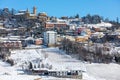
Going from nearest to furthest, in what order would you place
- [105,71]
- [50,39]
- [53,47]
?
[105,71], [53,47], [50,39]

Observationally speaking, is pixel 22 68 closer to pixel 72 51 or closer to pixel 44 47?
pixel 72 51

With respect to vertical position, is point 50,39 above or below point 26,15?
below

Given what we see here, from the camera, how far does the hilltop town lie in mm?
11359

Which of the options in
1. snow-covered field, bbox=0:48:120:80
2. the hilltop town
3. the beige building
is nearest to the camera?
snow-covered field, bbox=0:48:120:80

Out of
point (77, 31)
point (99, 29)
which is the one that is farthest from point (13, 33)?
point (99, 29)

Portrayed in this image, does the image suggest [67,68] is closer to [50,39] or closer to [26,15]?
[50,39]

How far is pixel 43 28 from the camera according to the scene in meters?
23.9

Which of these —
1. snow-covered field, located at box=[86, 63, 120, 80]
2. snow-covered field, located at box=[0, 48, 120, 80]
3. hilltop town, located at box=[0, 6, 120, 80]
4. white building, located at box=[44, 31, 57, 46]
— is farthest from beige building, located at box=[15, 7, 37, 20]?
snow-covered field, located at box=[86, 63, 120, 80]

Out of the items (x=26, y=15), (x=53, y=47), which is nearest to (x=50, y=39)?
(x=53, y=47)

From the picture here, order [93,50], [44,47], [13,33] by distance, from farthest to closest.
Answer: [13,33] < [44,47] < [93,50]

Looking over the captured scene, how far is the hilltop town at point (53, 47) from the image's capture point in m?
11.4

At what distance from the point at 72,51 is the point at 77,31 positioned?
23.4ft

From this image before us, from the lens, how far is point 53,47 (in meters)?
19.3

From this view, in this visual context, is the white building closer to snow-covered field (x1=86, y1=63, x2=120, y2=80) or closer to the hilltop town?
the hilltop town
